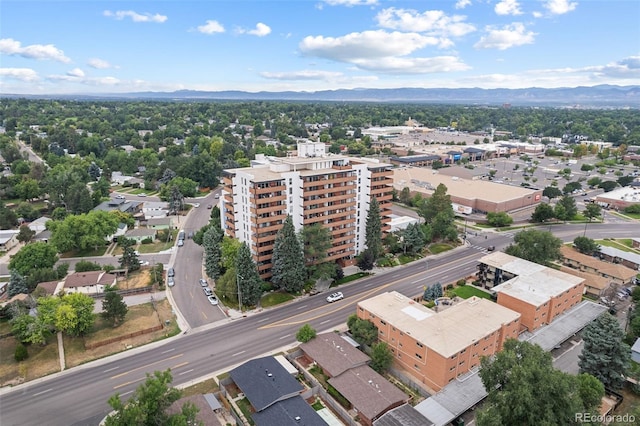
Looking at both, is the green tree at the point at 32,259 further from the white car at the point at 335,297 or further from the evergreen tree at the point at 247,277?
the white car at the point at 335,297

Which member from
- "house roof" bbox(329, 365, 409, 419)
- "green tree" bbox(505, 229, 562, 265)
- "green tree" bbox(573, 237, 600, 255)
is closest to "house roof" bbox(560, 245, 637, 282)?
"green tree" bbox(573, 237, 600, 255)

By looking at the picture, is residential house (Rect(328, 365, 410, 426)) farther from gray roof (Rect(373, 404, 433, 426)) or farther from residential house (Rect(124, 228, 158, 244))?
residential house (Rect(124, 228, 158, 244))

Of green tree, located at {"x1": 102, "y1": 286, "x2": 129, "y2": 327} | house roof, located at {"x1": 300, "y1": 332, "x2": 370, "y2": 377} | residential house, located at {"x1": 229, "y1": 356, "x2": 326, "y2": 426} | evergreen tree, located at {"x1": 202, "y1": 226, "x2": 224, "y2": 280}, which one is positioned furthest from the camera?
evergreen tree, located at {"x1": 202, "y1": 226, "x2": 224, "y2": 280}

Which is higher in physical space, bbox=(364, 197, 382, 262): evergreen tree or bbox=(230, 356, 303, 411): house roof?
bbox=(364, 197, 382, 262): evergreen tree

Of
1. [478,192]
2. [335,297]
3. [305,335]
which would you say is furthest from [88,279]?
[478,192]

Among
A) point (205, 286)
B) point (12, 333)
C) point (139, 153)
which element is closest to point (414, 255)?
point (205, 286)

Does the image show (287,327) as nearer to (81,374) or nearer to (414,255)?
(81,374)

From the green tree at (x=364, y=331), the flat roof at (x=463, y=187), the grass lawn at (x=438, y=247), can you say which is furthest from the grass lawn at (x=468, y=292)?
the flat roof at (x=463, y=187)
